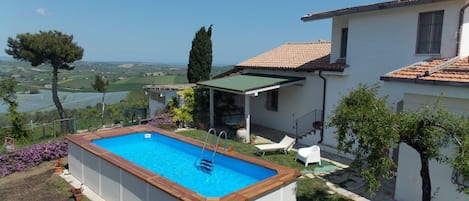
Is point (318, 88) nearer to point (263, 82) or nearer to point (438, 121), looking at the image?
point (263, 82)

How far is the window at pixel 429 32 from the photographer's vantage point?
465 inches

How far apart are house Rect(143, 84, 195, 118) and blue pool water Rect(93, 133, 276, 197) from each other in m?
7.43

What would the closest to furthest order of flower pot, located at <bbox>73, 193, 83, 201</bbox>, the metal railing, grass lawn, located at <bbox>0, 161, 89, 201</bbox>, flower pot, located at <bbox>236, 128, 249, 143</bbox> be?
1. flower pot, located at <bbox>73, 193, 83, 201</bbox>
2. grass lawn, located at <bbox>0, 161, 89, 201</bbox>
3. the metal railing
4. flower pot, located at <bbox>236, 128, 249, 143</bbox>

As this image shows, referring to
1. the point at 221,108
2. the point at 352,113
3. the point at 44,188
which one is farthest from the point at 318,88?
the point at 44,188

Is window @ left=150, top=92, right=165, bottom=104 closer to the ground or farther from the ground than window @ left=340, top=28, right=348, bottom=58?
closer to the ground

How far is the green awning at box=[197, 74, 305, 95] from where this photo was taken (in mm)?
17719

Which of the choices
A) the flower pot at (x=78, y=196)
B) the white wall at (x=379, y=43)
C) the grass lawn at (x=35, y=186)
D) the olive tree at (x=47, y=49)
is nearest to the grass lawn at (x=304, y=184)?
the white wall at (x=379, y=43)

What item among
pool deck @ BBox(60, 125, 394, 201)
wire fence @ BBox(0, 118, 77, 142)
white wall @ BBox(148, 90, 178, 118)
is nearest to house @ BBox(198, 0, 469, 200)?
pool deck @ BBox(60, 125, 394, 201)

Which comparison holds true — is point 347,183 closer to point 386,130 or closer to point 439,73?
point 439,73

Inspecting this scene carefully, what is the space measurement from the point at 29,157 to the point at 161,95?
12095 mm

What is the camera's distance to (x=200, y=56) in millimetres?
29969

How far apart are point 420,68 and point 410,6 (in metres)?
3.43

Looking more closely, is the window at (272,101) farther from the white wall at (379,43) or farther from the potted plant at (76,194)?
the potted plant at (76,194)

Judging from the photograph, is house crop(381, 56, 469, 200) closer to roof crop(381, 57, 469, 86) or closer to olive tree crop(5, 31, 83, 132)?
roof crop(381, 57, 469, 86)
